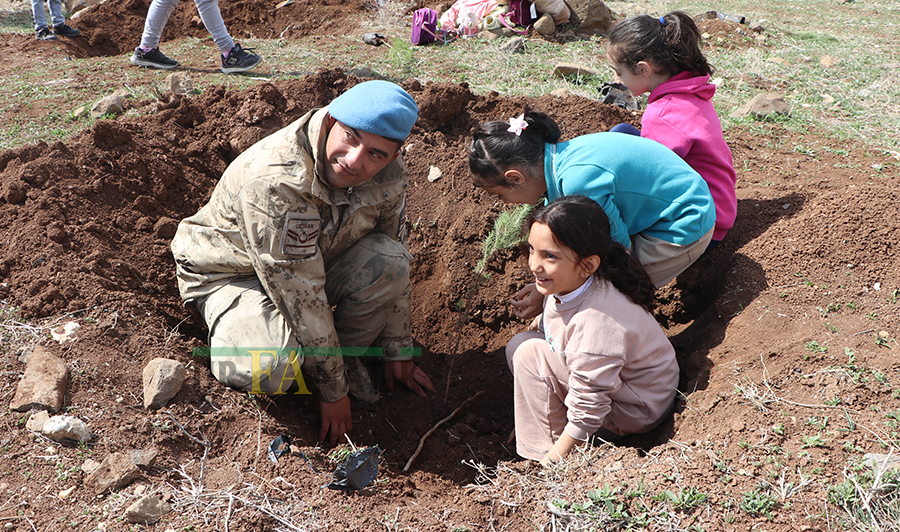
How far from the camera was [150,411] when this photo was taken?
80.3 inches

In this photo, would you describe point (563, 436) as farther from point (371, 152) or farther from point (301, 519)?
point (371, 152)

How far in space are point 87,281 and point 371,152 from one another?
1363 mm

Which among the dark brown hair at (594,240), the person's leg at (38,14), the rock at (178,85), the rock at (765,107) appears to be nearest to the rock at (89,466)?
the dark brown hair at (594,240)

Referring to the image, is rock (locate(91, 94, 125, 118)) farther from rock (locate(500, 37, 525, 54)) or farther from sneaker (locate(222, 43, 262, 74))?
rock (locate(500, 37, 525, 54))

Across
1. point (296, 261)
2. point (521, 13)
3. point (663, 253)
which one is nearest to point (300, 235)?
point (296, 261)

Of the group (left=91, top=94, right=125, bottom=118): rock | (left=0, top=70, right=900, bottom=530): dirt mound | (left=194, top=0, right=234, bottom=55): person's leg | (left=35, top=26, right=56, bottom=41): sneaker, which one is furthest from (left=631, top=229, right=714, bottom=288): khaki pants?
(left=35, top=26, right=56, bottom=41): sneaker

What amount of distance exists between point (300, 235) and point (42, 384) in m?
0.99

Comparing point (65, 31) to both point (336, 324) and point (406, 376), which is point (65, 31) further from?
point (406, 376)

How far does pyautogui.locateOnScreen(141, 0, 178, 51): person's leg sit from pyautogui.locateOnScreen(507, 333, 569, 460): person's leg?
478 centimetres

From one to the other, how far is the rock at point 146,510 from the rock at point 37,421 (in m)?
0.48

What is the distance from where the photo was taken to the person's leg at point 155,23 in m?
5.19

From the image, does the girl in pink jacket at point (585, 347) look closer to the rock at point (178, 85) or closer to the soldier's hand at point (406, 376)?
the soldier's hand at point (406, 376)

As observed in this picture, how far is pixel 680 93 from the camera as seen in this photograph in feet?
9.08

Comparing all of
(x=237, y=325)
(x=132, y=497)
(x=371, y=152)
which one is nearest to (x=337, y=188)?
(x=371, y=152)
